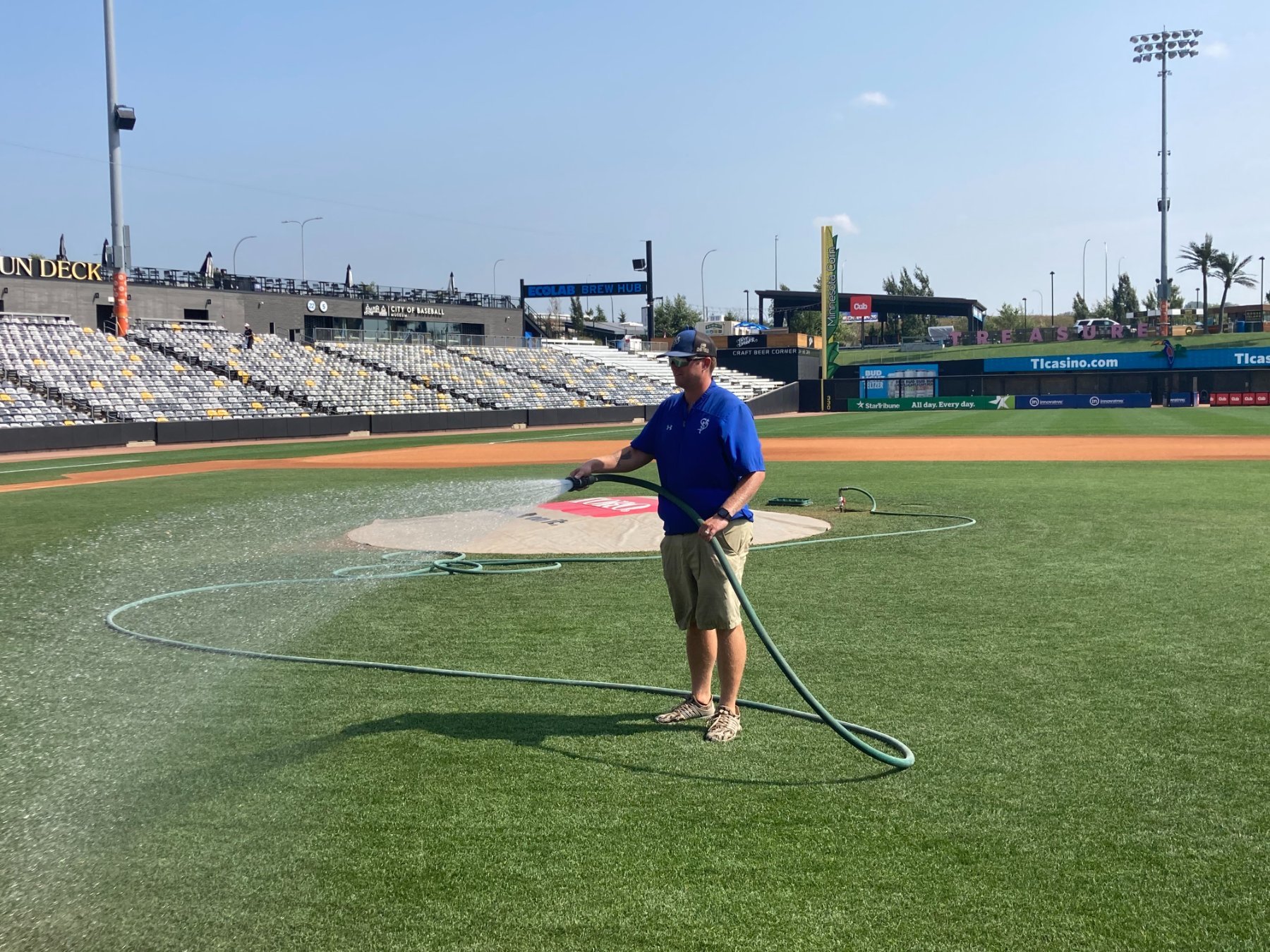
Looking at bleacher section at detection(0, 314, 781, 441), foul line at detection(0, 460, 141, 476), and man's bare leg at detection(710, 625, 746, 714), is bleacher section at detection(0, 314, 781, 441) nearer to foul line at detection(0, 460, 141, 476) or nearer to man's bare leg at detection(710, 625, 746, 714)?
foul line at detection(0, 460, 141, 476)

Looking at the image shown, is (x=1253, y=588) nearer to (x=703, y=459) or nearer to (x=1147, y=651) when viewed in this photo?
(x=1147, y=651)

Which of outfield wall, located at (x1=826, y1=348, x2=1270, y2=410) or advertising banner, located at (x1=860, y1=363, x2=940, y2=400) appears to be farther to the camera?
advertising banner, located at (x1=860, y1=363, x2=940, y2=400)

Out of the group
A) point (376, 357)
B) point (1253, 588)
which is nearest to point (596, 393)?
point (376, 357)

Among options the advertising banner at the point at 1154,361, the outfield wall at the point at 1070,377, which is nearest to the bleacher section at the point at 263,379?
the outfield wall at the point at 1070,377

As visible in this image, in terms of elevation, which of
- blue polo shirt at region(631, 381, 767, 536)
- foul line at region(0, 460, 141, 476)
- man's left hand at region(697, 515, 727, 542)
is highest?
blue polo shirt at region(631, 381, 767, 536)

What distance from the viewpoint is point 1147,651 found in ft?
24.0

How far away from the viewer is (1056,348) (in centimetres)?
8850

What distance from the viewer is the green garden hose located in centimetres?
555

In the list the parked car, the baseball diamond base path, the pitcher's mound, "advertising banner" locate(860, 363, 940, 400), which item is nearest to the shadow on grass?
the pitcher's mound

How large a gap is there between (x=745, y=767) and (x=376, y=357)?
5417 centimetres

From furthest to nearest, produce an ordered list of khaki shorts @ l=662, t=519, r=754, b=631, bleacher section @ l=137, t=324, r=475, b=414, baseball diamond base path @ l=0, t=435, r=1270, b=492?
bleacher section @ l=137, t=324, r=475, b=414 < baseball diamond base path @ l=0, t=435, r=1270, b=492 < khaki shorts @ l=662, t=519, r=754, b=631

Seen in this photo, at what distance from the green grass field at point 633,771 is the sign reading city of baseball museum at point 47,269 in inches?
1949

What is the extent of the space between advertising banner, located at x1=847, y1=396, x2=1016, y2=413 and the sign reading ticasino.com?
3.70m

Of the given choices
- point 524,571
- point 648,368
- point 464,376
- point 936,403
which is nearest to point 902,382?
point 936,403
